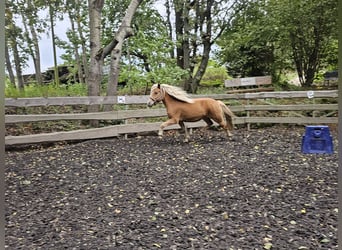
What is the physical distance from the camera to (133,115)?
362 cm

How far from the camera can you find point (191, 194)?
1796 mm

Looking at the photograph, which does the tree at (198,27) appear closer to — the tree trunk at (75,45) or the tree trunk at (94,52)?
the tree trunk at (75,45)

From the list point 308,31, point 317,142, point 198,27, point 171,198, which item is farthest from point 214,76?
point 171,198

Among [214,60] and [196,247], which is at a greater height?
[214,60]

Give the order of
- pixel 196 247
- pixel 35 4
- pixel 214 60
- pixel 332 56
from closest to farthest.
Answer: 1. pixel 196 247
2. pixel 35 4
3. pixel 332 56
4. pixel 214 60

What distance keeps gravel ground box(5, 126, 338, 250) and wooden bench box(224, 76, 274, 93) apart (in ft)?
8.43

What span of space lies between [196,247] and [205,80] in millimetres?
6446

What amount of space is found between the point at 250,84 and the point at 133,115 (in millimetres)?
2528

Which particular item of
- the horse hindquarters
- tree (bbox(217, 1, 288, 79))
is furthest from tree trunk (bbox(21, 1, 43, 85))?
tree (bbox(217, 1, 288, 79))

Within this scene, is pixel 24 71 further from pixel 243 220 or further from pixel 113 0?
pixel 243 220

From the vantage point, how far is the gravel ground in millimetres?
1304

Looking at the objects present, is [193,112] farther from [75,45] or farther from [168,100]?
[75,45]

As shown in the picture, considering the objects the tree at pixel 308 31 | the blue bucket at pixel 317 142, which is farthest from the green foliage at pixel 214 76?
the blue bucket at pixel 317 142

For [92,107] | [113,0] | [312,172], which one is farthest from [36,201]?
[113,0]
